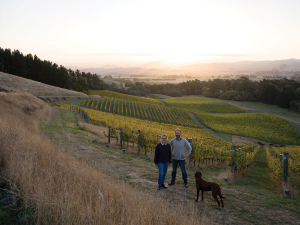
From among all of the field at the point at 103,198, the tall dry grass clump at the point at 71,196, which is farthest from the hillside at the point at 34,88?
the tall dry grass clump at the point at 71,196

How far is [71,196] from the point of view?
4.00 meters

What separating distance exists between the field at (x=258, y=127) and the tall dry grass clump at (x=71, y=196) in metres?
50.4

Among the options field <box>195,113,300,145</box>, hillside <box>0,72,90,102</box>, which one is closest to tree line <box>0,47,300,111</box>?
hillside <box>0,72,90,102</box>

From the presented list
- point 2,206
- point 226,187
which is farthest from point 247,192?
point 2,206

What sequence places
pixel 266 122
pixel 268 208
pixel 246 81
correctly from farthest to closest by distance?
pixel 246 81 → pixel 266 122 → pixel 268 208

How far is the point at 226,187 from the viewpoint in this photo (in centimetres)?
790

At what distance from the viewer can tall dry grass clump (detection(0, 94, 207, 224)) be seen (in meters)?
3.58

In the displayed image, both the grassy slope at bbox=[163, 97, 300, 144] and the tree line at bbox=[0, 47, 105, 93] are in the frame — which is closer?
the grassy slope at bbox=[163, 97, 300, 144]

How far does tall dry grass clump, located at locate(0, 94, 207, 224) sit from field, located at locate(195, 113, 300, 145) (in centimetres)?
5042

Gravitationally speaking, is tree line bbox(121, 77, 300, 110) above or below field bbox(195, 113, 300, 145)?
above

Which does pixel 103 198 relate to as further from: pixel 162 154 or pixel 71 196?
pixel 162 154

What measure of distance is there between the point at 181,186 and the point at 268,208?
2.79 metres

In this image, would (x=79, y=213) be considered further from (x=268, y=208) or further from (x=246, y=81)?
(x=246, y=81)

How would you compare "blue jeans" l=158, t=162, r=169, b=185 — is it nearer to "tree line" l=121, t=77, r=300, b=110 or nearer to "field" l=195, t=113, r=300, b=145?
"field" l=195, t=113, r=300, b=145
